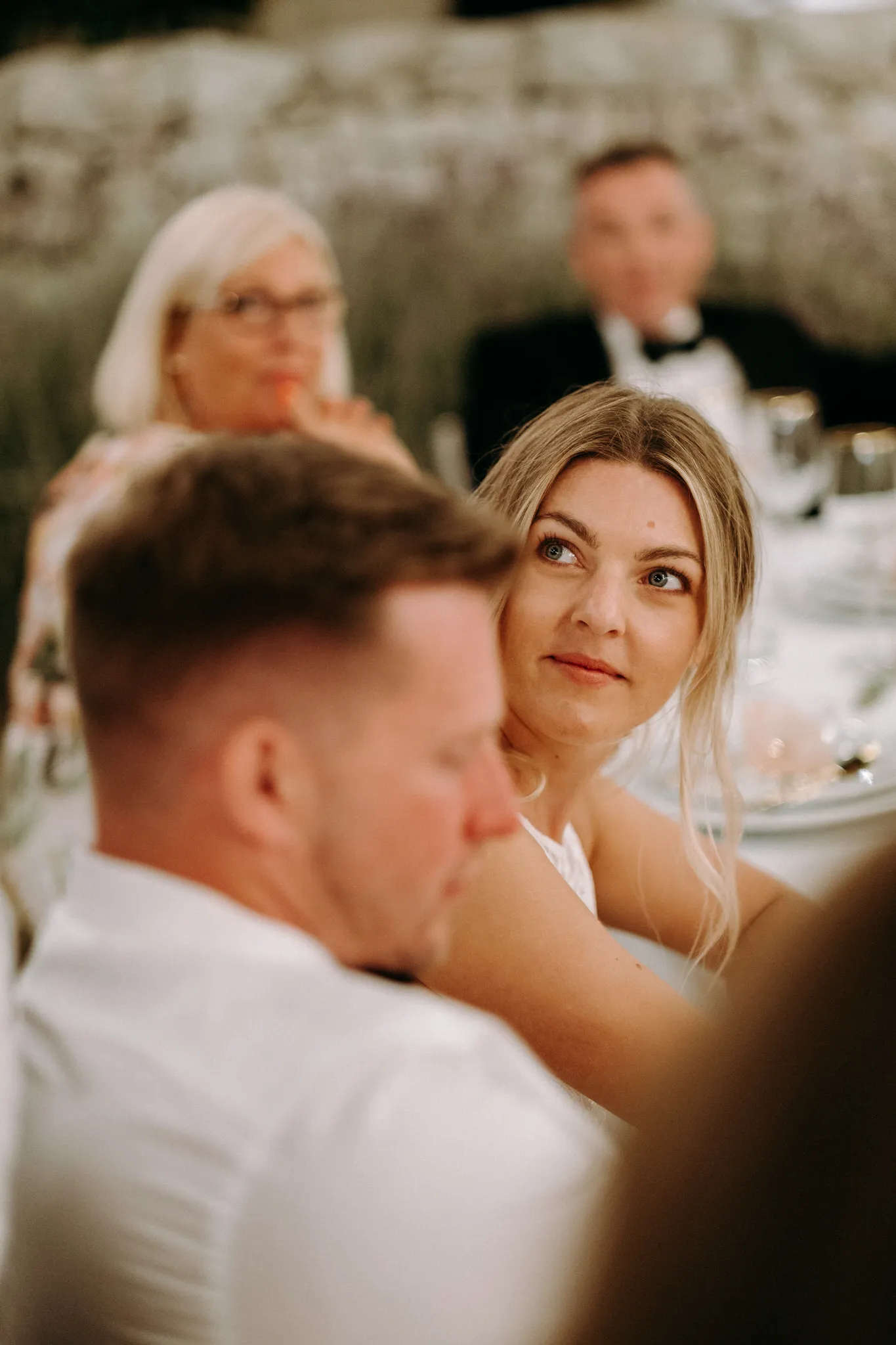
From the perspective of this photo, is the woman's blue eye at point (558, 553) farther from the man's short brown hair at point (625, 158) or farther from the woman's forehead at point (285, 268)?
the man's short brown hair at point (625, 158)

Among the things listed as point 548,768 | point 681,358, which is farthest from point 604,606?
point 681,358

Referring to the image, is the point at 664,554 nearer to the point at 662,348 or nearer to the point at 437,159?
the point at 662,348

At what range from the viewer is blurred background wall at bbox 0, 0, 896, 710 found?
3.31m

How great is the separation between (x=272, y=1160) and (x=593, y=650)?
1.51 feet

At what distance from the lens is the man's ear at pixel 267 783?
1.62ft

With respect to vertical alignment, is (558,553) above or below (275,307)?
below

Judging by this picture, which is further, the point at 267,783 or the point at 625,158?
the point at 625,158

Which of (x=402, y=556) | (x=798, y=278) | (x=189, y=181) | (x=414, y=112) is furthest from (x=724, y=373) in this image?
(x=402, y=556)

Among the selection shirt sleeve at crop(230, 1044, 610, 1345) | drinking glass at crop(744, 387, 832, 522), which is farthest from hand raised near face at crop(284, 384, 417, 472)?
shirt sleeve at crop(230, 1044, 610, 1345)

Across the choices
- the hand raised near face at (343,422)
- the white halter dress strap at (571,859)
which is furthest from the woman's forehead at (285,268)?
the white halter dress strap at (571,859)

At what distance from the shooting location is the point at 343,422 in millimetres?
2133

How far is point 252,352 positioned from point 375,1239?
1.84m

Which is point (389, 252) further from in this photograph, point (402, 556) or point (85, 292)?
point (402, 556)

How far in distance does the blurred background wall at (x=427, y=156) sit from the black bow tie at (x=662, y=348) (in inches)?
26.4
